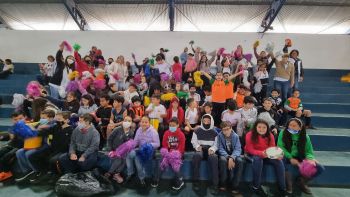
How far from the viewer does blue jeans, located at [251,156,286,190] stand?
329 centimetres

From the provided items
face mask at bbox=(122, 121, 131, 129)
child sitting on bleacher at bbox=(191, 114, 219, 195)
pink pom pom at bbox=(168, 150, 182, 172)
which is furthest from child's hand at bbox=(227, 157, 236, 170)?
face mask at bbox=(122, 121, 131, 129)

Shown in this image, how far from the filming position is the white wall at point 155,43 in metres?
9.66

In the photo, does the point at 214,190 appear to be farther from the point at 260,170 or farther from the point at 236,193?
the point at 260,170

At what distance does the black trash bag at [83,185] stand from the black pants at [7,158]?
1.14m

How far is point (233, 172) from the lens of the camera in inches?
134

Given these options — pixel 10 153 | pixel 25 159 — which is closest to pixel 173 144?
pixel 25 159

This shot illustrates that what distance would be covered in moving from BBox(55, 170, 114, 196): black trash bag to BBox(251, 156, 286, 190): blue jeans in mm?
2077

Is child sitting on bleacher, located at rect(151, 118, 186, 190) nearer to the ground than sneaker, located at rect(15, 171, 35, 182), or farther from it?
farther from it

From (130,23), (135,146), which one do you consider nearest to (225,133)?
(135,146)

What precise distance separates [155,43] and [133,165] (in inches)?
289

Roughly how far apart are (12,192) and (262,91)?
17.6 feet

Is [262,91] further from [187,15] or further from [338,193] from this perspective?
[187,15]

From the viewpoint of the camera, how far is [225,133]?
11.8ft

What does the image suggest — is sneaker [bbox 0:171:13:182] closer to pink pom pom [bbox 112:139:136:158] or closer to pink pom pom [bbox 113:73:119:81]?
pink pom pom [bbox 112:139:136:158]
